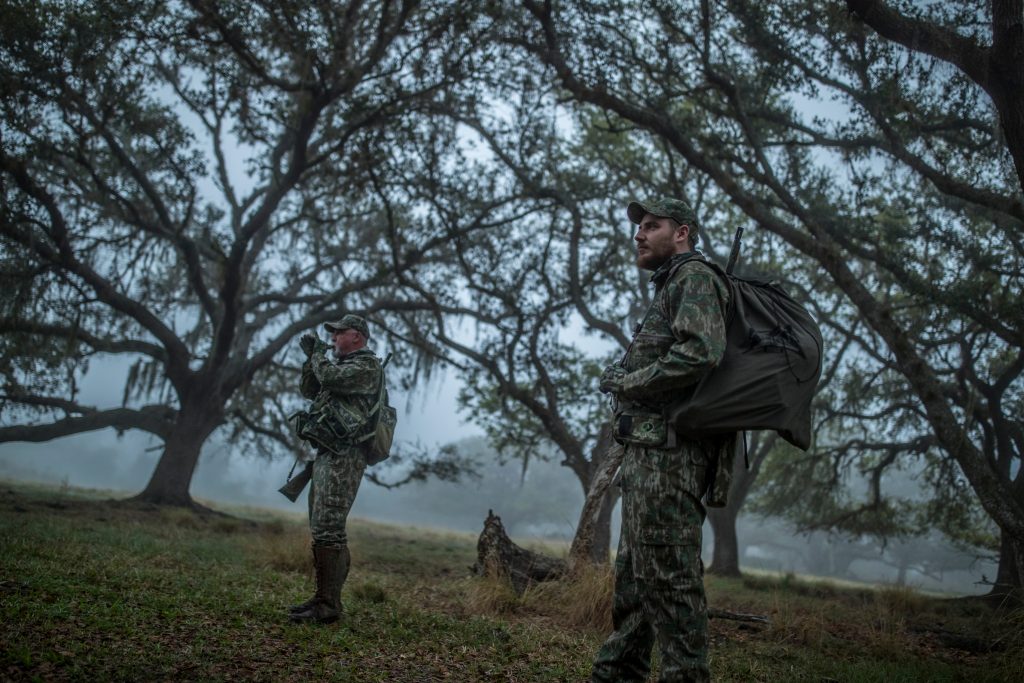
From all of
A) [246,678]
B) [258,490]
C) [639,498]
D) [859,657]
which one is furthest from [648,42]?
[258,490]

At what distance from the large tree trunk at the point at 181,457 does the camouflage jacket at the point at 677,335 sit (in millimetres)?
12798

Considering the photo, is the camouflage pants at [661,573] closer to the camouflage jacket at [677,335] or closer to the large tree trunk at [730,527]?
the camouflage jacket at [677,335]

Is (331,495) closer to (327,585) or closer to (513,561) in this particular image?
(327,585)

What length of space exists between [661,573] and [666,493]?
0.31 m

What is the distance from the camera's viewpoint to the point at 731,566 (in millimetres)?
14352

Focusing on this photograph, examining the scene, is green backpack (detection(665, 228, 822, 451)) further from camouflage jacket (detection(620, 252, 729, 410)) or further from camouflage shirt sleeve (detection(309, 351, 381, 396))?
camouflage shirt sleeve (detection(309, 351, 381, 396))

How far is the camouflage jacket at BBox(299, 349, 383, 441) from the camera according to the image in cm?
499

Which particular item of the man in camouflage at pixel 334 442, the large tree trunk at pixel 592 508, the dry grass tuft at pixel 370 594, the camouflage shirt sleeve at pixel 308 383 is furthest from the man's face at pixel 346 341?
the large tree trunk at pixel 592 508

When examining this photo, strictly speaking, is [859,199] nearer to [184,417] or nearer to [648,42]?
[648,42]

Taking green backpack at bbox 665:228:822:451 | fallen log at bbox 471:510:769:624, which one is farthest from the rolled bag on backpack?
green backpack at bbox 665:228:822:451

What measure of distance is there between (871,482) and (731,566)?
363 cm

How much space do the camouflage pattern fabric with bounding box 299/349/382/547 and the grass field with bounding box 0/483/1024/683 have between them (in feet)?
2.34

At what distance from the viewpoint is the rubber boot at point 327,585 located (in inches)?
187

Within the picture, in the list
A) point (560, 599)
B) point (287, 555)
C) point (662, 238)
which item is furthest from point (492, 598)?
point (662, 238)
